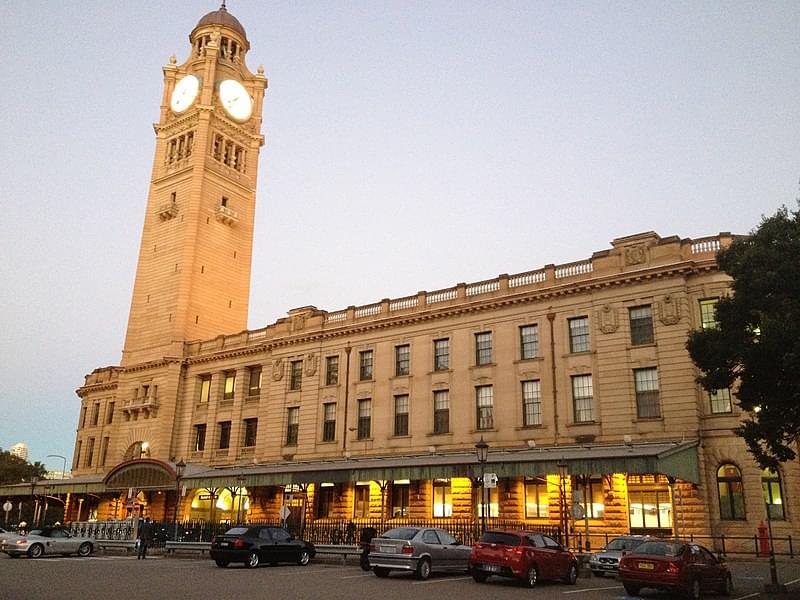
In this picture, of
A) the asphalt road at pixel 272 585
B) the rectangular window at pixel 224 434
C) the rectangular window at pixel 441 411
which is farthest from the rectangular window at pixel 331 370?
the asphalt road at pixel 272 585

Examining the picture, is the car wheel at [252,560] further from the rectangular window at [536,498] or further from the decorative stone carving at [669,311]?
the decorative stone carving at [669,311]

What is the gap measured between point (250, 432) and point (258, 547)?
2625 cm

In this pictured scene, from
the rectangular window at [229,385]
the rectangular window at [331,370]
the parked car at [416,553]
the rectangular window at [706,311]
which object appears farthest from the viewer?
the rectangular window at [229,385]

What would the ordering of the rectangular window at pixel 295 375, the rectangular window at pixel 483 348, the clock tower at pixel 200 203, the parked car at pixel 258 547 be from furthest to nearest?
the clock tower at pixel 200 203 → the rectangular window at pixel 295 375 → the rectangular window at pixel 483 348 → the parked car at pixel 258 547

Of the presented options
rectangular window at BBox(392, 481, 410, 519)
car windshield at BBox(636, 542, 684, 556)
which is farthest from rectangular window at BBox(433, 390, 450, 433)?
car windshield at BBox(636, 542, 684, 556)

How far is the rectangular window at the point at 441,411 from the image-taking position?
133 feet

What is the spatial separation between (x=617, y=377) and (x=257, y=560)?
19757mm

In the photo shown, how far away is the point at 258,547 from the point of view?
25031mm

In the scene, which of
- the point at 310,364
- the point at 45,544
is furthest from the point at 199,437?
the point at 45,544

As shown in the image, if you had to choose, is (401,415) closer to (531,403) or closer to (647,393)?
(531,403)

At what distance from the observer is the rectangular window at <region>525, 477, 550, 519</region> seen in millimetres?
35625

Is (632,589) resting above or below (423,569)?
below

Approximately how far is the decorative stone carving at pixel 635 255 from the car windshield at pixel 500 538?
1974cm

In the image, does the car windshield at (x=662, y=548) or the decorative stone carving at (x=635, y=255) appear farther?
the decorative stone carving at (x=635, y=255)
